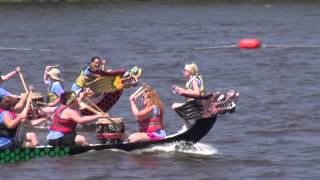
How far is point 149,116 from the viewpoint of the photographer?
1961cm

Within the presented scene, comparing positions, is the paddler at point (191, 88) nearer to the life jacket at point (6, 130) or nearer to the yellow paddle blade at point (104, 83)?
the yellow paddle blade at point (104, 83)

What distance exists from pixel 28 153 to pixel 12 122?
2.85 ft

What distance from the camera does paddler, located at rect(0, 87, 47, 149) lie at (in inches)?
735

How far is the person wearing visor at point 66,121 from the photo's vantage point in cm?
1886

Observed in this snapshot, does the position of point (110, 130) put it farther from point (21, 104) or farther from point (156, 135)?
point (21, 104)

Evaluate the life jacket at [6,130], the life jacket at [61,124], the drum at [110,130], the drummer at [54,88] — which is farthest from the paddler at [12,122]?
the drummer at [54,88]

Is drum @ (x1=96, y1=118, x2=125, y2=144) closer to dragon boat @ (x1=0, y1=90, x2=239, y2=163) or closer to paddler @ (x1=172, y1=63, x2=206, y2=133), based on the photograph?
dragon boat @ (x1=0, y1=90, x2=239, y2=163)

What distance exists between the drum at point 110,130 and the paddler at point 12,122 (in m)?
1.20

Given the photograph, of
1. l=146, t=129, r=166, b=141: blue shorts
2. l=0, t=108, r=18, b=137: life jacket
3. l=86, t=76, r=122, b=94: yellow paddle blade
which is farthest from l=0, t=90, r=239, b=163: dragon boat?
l=86, t=76, r=122, b=94: yellow paddle blade

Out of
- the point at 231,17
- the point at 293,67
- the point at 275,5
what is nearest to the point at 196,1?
the point at 275,5

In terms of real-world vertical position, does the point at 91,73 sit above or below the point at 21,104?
above

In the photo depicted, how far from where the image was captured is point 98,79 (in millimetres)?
21578

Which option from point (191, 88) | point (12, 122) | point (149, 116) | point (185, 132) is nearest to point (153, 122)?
point (149, 116)

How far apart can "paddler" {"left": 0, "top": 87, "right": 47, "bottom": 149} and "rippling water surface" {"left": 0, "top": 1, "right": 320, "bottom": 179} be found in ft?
1.38
